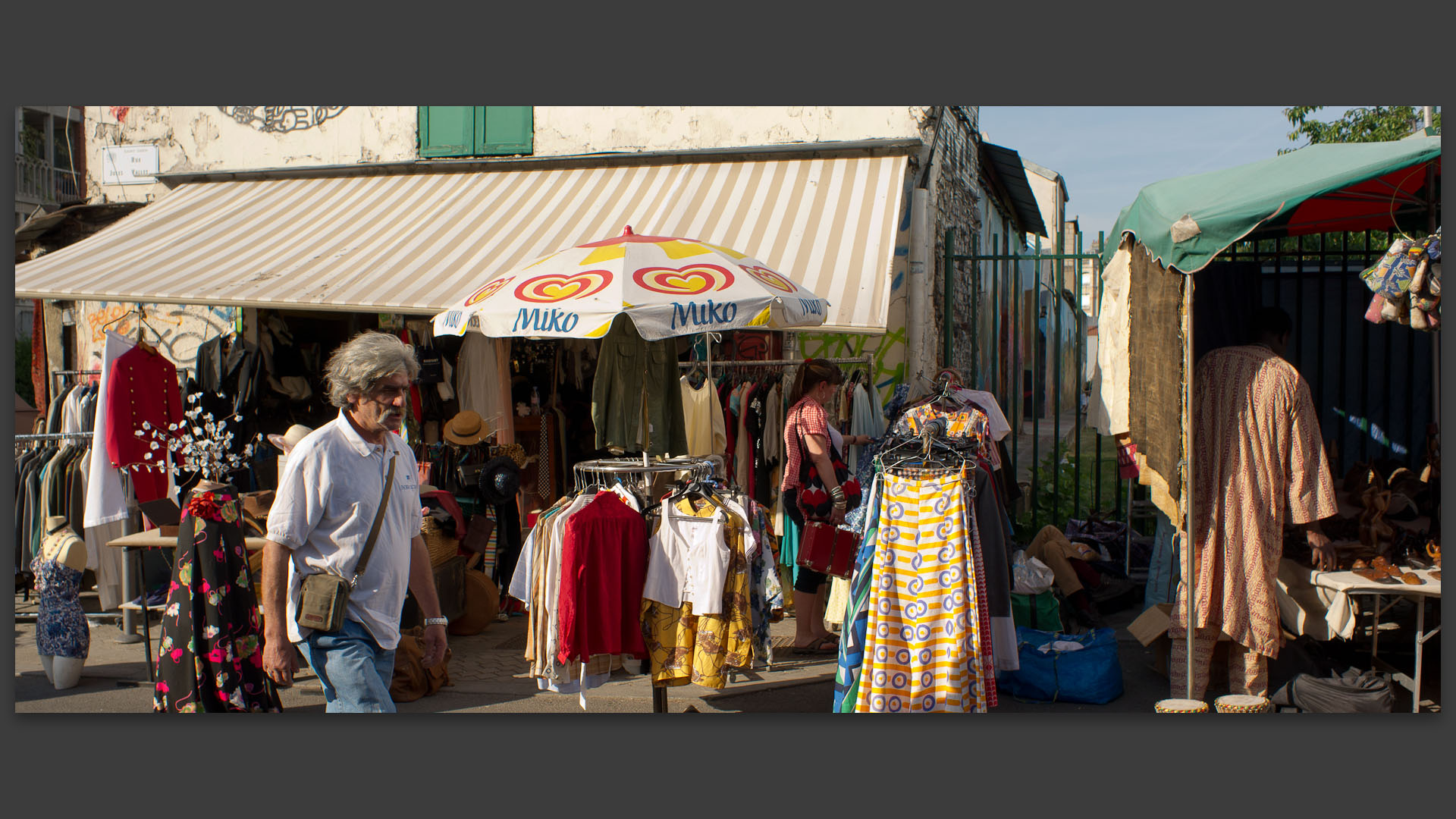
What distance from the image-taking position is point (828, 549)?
554 cm

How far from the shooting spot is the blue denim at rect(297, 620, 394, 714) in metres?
3.27

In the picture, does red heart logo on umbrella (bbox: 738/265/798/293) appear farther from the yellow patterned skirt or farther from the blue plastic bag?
the blue plastic bag

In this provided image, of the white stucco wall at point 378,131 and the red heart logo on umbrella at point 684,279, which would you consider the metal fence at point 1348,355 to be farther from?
the red heart logo on umbrella at point 684,279

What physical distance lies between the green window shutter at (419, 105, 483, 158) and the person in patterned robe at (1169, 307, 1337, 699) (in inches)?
266

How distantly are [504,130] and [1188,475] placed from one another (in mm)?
6781

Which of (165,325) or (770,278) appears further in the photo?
(165,325)

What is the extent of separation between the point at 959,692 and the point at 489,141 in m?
6.85

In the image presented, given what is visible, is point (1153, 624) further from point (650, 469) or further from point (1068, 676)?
point (650, 469)

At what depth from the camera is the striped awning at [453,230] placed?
679 centimetres

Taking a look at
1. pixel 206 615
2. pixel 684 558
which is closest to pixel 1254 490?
pixel 684 558

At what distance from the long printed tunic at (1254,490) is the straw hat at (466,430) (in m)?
4.72

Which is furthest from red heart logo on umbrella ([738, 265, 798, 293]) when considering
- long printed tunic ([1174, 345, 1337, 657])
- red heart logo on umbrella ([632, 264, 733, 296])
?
long printed tunic ([1174, 345, 1337, 657])

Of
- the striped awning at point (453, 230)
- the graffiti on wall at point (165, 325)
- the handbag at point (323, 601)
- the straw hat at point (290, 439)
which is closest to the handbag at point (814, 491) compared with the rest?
the striped awning at point (453, 230)

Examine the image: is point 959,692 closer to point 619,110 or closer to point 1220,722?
point 1220,722
